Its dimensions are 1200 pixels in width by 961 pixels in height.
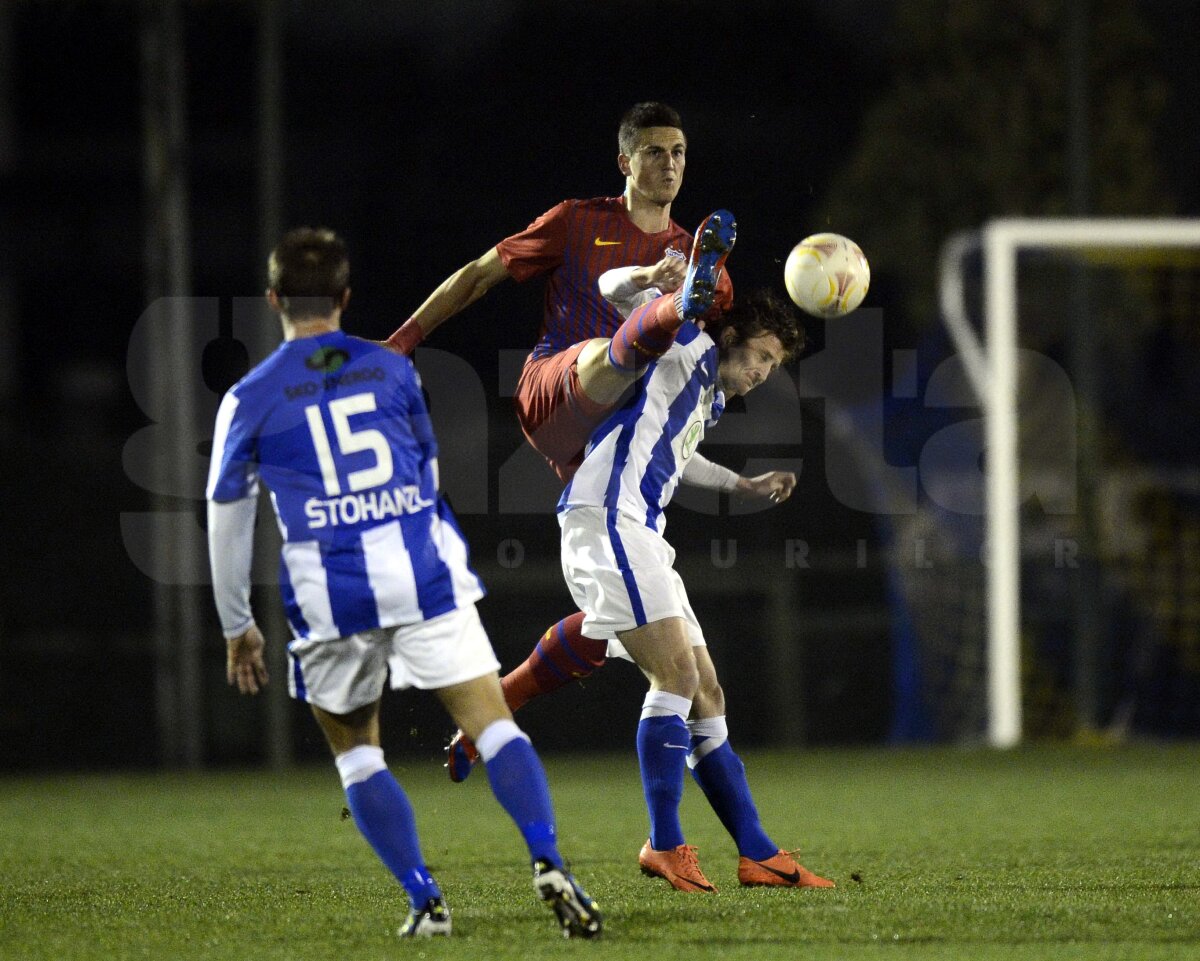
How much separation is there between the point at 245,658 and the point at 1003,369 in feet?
22.7

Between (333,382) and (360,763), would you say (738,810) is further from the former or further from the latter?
(333,382)

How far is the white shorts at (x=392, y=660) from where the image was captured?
4.30m

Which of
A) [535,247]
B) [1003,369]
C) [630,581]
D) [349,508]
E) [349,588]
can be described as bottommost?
[630,581]

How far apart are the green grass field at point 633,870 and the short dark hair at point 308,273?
146 centimetres

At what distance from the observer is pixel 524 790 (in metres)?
4.27

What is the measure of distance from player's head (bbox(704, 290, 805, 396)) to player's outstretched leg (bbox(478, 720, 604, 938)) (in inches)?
57.0

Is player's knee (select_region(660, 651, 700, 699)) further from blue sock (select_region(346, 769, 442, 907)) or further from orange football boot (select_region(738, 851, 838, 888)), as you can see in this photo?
blue sock (select_region(346, 769, 442, 907))

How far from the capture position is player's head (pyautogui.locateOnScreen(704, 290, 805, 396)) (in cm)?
532

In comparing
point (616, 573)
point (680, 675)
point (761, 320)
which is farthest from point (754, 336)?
point (680, 675)

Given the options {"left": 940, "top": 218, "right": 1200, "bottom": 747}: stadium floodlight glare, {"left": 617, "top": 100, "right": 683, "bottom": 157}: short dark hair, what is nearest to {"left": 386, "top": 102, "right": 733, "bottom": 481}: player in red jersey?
{"left": 617, "top": 100, "right": 683, "bottom": 157}: short dark hair

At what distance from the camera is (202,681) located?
37.4ft

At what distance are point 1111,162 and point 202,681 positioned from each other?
27.6ft

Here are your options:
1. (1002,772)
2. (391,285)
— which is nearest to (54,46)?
(391,285)

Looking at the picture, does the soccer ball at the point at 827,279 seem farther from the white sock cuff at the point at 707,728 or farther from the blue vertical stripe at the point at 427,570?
the blue vertical stripe at the point at 427,570
